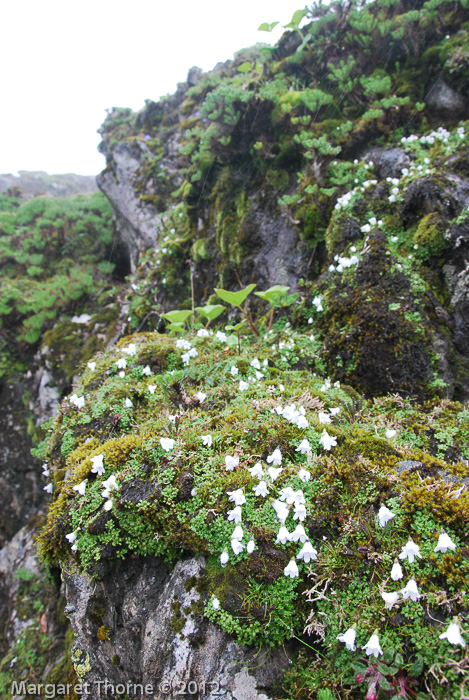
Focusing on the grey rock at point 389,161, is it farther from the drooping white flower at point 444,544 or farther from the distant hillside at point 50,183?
the distant hillside at point 50,183

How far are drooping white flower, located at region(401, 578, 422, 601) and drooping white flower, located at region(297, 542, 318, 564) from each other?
20.0 inches

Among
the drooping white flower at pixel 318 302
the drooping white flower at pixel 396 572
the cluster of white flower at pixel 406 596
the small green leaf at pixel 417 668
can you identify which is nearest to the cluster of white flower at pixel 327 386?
the drooping white flower at pixel 318 302

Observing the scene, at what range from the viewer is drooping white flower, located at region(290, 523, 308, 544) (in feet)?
7.21

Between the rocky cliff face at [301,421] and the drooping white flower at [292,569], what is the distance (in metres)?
0.02

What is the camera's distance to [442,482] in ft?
7.49

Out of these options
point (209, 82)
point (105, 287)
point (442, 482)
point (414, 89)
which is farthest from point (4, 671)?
point (209, 82)

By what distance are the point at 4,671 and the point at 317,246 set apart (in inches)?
348

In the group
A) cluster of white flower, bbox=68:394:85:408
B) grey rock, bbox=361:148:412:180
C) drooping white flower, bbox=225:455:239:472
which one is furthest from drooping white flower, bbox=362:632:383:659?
grey rock, bbox=361:148:412:180

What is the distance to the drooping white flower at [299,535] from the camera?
220cm

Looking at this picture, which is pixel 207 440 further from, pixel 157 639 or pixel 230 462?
pixel 157 639

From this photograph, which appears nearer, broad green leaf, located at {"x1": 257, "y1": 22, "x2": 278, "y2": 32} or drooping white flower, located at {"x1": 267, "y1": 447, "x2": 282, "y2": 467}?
drooping white flower, located at {"x1": 267, "y1": 447, "x2": 282, "y2": 467}

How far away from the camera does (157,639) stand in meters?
2.48

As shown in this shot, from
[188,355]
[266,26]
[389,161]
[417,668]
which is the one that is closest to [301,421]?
[417,668]

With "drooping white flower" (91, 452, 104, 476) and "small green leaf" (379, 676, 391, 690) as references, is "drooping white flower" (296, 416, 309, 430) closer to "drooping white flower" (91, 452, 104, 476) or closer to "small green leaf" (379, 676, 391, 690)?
"small green leaf" (379, 676, 391, 690)
